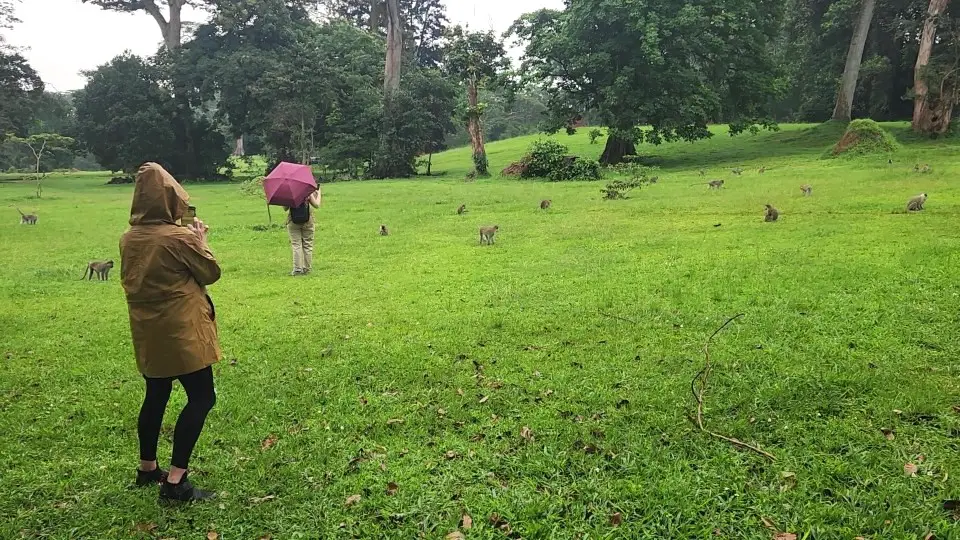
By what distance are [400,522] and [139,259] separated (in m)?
2.14

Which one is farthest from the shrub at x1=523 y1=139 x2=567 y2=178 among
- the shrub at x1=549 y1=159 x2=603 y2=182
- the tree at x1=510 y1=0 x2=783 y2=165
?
the tree at x1=510 y1=0 x2=783 y2=165

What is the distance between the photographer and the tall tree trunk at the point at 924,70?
971 inches

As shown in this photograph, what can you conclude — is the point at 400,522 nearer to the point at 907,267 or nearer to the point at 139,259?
the point at 139,259

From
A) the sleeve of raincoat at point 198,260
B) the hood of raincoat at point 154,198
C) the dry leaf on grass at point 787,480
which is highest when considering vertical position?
the hood of raincoat at point 154,198

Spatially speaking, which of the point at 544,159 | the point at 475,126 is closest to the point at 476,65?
the point at 475,126

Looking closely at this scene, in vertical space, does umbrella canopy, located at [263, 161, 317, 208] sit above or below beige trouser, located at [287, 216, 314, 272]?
above

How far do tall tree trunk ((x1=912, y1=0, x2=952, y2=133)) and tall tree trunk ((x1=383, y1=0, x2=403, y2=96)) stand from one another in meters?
23.6

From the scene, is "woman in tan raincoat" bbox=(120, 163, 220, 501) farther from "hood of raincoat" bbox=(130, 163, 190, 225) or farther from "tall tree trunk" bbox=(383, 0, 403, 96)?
"tall tree trunk" bbox=(383, 0, 403, 96)

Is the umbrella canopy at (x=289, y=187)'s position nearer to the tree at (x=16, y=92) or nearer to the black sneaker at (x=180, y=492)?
the black sneaker at (x=180, y=492)

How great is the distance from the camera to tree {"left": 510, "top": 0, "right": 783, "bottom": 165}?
25219 millimetres

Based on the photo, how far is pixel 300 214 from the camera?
9.84 m

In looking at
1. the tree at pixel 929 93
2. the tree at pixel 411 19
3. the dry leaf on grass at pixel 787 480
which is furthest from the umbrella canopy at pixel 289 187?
the tree at pixel 411 19

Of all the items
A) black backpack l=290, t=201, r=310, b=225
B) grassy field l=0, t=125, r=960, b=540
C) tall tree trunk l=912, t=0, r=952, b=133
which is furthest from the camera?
tall tree trunk l=912, t=0, r=952, b=133

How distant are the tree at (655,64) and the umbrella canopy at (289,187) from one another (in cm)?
1851
